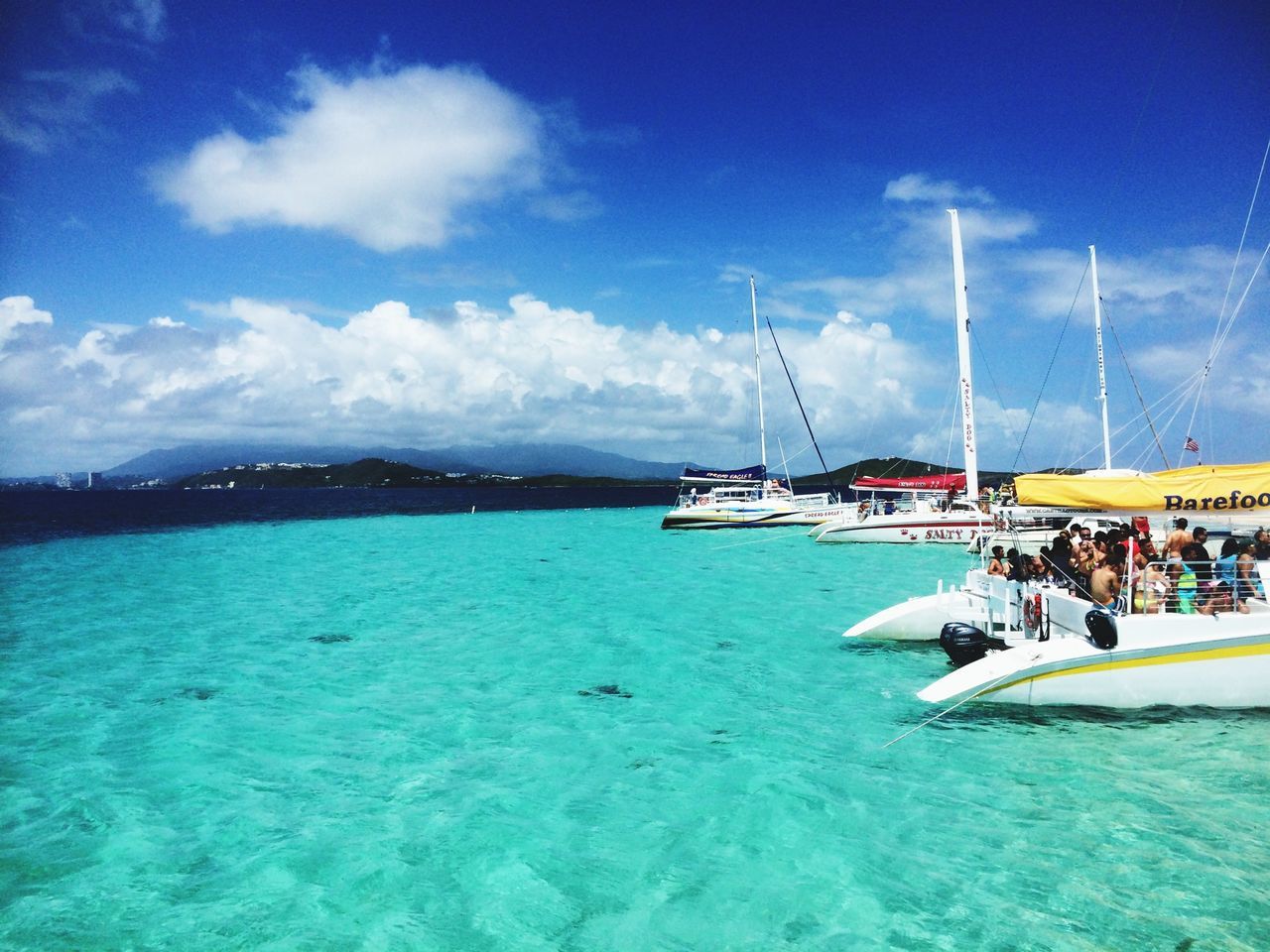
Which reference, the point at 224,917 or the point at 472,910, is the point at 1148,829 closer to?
the point at 472,910

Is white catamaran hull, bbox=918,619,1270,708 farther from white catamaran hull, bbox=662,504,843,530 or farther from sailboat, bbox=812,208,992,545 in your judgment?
white catamaran hull, bbox=662,504,843,530

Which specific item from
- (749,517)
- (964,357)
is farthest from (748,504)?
(964,357)

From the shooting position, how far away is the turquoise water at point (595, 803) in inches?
230

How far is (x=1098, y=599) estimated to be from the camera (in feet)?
34.4

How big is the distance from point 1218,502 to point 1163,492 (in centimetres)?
66

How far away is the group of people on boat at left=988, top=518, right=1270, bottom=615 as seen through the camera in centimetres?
977

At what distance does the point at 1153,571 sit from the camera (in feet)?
33.2

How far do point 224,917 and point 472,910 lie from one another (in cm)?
210

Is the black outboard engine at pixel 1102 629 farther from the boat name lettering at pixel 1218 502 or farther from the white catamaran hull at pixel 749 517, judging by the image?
the white catamaran hull at pixel 749 517

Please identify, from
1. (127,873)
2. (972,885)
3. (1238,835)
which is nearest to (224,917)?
(127,873)

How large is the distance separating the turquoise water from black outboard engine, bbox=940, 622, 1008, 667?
83 cm

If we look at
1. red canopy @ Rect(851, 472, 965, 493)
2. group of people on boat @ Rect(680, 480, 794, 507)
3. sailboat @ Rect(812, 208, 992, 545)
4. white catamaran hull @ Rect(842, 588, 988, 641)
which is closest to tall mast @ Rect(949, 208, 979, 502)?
sailboat @ Rect(812, 208, 992, 545)

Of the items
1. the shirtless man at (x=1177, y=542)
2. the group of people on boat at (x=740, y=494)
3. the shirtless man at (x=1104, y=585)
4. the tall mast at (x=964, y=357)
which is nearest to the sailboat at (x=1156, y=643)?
the shirtless man at (x=1104, y=585)

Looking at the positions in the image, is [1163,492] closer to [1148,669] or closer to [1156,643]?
[1156,643]
